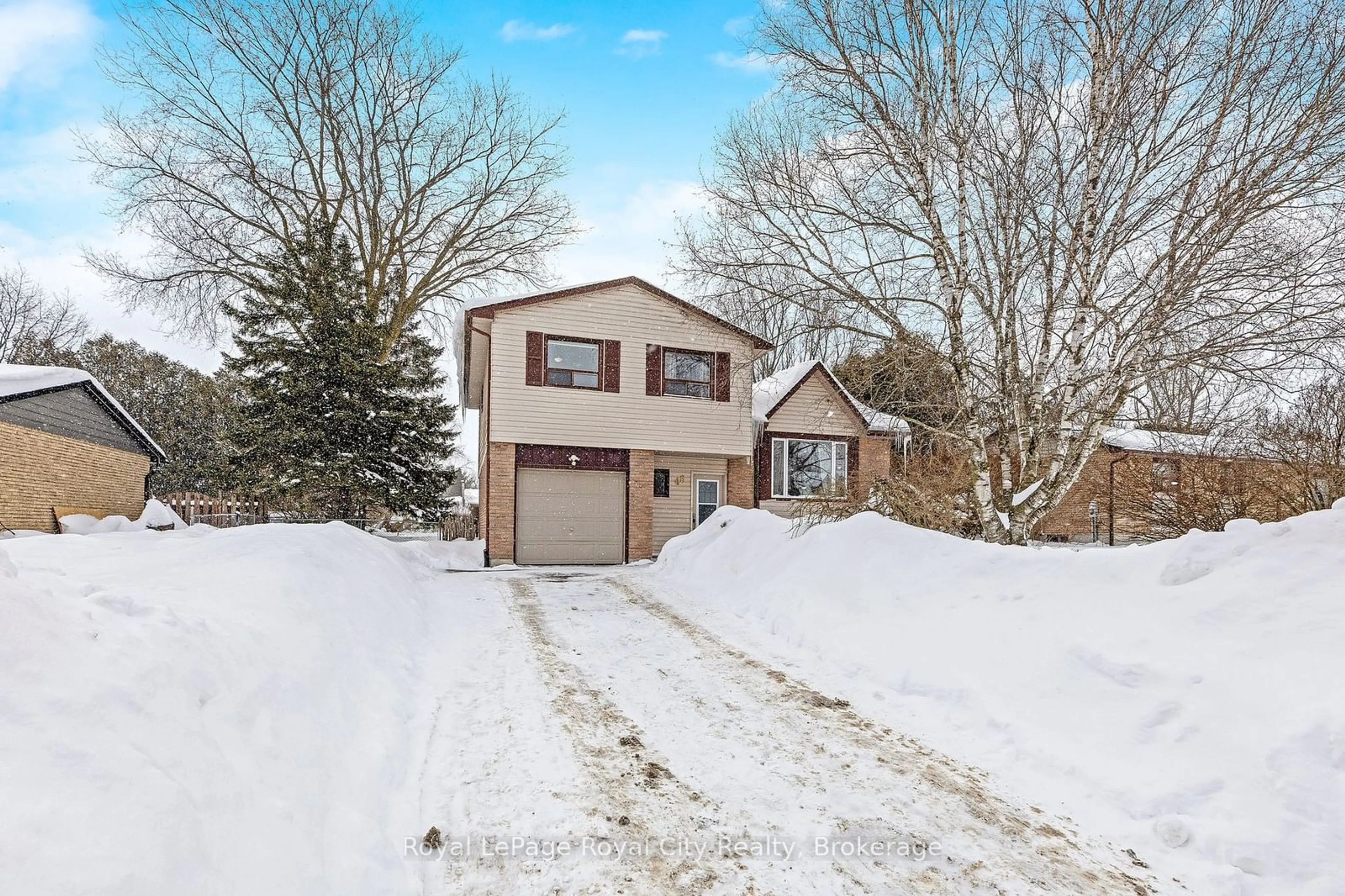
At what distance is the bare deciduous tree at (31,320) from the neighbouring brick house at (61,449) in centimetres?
1332

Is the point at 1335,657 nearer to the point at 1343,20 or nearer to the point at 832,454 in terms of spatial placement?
the point at 1343,20

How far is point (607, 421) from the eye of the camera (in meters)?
14.2

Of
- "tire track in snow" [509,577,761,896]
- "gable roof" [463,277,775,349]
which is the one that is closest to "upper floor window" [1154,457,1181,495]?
"gable roof" [463,277,775,349]

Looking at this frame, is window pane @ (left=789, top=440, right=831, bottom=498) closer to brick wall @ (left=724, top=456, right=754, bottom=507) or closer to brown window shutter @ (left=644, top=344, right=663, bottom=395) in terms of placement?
brick wall @ (left=724, top=456, right=754, bottom=507)

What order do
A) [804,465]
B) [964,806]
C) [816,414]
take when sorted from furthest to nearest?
[816,414]
[804,465]
[964,806]

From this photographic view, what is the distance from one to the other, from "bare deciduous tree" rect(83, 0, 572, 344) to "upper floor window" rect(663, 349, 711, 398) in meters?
8.71

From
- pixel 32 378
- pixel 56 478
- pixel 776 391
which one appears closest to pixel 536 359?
pixel 776 391

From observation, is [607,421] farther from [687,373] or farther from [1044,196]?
[1044,196]

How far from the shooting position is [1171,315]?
712 cm

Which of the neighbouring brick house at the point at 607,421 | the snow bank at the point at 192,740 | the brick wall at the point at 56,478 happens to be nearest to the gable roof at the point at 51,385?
the brick wall at the point at 56,478

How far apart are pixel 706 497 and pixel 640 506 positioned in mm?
2242

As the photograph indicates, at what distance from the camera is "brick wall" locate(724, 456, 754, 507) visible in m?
15.8

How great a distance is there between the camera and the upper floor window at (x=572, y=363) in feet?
46.0

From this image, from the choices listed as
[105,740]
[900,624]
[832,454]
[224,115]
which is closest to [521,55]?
[224,115]
